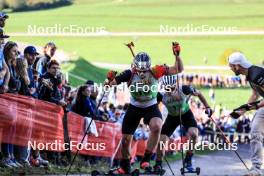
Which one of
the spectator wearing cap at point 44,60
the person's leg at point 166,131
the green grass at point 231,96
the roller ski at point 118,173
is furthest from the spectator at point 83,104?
the green grass at point 231,96

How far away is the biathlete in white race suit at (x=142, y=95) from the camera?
12.5 m

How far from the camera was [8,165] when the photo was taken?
12.5 m

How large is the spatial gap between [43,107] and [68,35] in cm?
4754

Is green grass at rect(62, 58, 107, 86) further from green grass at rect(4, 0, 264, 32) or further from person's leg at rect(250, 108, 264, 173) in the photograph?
person's leg at rect(250, 108, 264, 173)

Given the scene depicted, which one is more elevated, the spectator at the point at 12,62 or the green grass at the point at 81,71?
the green grass at the point at 81,71

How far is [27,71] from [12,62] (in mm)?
719

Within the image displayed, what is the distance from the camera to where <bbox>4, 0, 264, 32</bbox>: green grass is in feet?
204

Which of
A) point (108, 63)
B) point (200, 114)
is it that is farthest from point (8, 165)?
point (108, 63)

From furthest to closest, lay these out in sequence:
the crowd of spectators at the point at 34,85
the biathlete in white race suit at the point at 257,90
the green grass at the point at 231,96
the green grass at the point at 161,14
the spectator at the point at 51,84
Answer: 1. the green grass at the point at 161,14
2. the green grass at the point at 231,96
3. the spectator at the point at 51,84
4. the crowd of spectators at the point at 34,85
5. the biathlete in white race suit at the point at 257,90

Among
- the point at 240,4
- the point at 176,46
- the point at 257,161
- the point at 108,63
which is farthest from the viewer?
the point at 240,4

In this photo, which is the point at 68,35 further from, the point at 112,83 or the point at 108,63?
the point at 112,83

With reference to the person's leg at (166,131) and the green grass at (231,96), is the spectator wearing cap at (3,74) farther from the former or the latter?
the green grass at (231,96)

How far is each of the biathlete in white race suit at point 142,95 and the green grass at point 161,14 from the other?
41.1 metres

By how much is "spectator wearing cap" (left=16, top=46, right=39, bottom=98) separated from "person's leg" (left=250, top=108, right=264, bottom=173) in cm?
401
